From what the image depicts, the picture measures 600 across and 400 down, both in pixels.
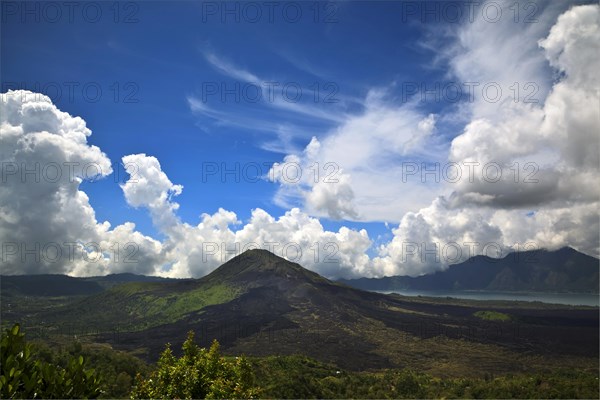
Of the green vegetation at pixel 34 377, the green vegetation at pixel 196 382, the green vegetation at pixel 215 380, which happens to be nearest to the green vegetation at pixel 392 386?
the green vegetation at pixel 215 380

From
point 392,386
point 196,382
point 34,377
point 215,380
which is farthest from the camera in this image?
point 392,386

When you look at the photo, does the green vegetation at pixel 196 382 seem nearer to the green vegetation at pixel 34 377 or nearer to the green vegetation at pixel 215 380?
the green vegetation at pixel 215 380

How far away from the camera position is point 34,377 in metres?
8.16

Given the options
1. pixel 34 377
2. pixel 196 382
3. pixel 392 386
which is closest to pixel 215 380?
pixel 196 382

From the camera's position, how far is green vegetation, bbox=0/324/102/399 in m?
8.03

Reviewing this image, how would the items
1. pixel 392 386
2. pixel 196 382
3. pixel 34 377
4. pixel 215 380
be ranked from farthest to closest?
1. pixel 392 386
2. pixel 196 382
3. pixel 215 380
4. pixel 34 377

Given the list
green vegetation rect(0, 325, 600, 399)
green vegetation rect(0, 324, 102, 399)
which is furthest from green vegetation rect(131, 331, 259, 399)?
green vegetation rect(0, 324, 102, 399)

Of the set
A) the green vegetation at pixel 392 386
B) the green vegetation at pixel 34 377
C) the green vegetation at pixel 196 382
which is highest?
the green vegetation at pixel 34 377

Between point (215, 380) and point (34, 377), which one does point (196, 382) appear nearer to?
point (215, 380)

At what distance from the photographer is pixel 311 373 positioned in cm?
10531

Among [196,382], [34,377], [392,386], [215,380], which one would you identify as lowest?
[392,386]

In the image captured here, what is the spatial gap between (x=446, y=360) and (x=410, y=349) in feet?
73.7

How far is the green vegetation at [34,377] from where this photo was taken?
8.03 meters

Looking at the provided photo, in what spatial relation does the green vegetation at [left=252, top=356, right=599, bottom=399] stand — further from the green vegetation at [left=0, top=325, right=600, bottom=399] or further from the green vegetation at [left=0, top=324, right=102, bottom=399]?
the green vegetation at [left=0, top=324, right=102, bottom=399]
